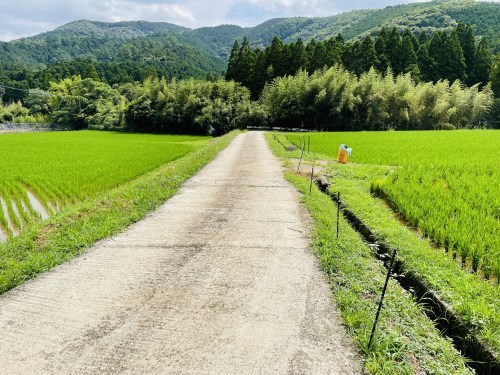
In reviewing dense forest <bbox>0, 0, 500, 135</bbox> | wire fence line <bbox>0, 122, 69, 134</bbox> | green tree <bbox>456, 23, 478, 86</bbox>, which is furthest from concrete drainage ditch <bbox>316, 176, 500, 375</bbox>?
wire fence line <bbox>0, 122, 69, 134</bbox>

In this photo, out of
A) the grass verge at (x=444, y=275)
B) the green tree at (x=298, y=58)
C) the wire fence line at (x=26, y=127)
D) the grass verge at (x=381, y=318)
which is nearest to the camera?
the grass verge at (x=381, y=318)

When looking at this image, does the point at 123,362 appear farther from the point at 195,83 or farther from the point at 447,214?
the point at 195,83

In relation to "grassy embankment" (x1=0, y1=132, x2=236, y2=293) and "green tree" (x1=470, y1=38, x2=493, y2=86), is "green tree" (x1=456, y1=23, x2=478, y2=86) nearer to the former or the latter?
"green tree" (x1=470, y1=38, x2=493, y2=86)

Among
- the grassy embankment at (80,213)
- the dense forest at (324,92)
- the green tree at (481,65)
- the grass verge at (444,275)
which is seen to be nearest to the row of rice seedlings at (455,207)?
the grass verge at (444,275)

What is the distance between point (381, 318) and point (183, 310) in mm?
1870

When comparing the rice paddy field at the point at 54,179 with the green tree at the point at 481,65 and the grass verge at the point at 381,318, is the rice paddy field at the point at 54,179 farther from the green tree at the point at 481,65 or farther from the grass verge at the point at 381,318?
the green tree at the point at 481,65

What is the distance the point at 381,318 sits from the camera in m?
3.17

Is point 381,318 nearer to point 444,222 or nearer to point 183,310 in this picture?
point 183,310

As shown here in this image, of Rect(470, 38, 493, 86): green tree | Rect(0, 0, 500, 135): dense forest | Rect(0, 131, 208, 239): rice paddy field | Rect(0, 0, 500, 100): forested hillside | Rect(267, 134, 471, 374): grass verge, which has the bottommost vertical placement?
Rect(0, 131, 208, 239): rice paddy field

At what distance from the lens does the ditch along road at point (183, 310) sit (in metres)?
2.69

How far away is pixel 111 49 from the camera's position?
187625 mm

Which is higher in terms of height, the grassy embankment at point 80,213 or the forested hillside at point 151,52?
the forested hillside at point 151,52

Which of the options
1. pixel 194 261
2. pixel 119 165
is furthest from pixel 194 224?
pixel 119 165

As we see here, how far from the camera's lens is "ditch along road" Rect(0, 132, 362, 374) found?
2.69 metres
